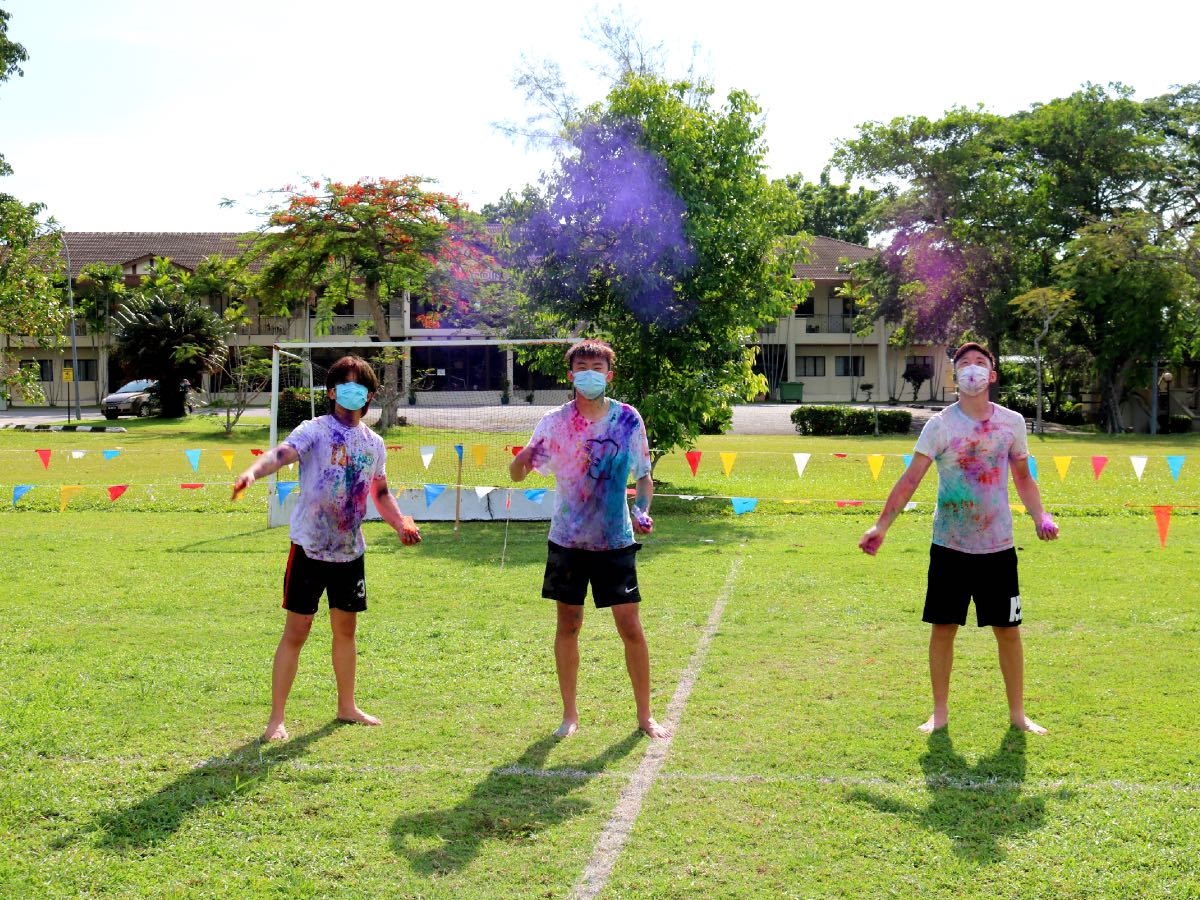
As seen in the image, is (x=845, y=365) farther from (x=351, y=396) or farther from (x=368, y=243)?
(x=351, y=396)

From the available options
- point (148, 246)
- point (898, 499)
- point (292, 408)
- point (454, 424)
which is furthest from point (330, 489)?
point (148, 246)

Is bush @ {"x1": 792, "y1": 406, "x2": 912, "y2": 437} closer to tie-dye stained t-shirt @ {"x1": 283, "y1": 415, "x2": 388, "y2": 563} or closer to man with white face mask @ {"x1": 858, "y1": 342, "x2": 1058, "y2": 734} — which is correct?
man with white face mask @ {"x1": 858, "y1": 342, "x2": 1058, "y2": 734}

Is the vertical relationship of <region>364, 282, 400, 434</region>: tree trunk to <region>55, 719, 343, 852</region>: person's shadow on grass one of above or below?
above

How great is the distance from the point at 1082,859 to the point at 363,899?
242cm

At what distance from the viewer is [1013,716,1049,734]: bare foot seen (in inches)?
208

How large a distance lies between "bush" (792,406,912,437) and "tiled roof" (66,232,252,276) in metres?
32.9

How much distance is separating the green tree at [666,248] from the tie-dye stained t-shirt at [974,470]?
386 inches

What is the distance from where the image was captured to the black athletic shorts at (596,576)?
525cm

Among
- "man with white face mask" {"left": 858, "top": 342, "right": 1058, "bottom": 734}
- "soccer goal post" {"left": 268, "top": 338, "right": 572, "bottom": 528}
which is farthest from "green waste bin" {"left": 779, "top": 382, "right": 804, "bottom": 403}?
"man with white face mask" {"left": 858, "top": 342, "right": 1058, "bottom": 734}

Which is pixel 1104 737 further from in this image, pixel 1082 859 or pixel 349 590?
pixel 349 590

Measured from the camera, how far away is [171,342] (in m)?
39.0

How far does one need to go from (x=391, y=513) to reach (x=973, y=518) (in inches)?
109

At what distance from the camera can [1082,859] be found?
3875mm

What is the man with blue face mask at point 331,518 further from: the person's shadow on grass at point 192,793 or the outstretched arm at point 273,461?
the person's shadow on grass at point 192,793
